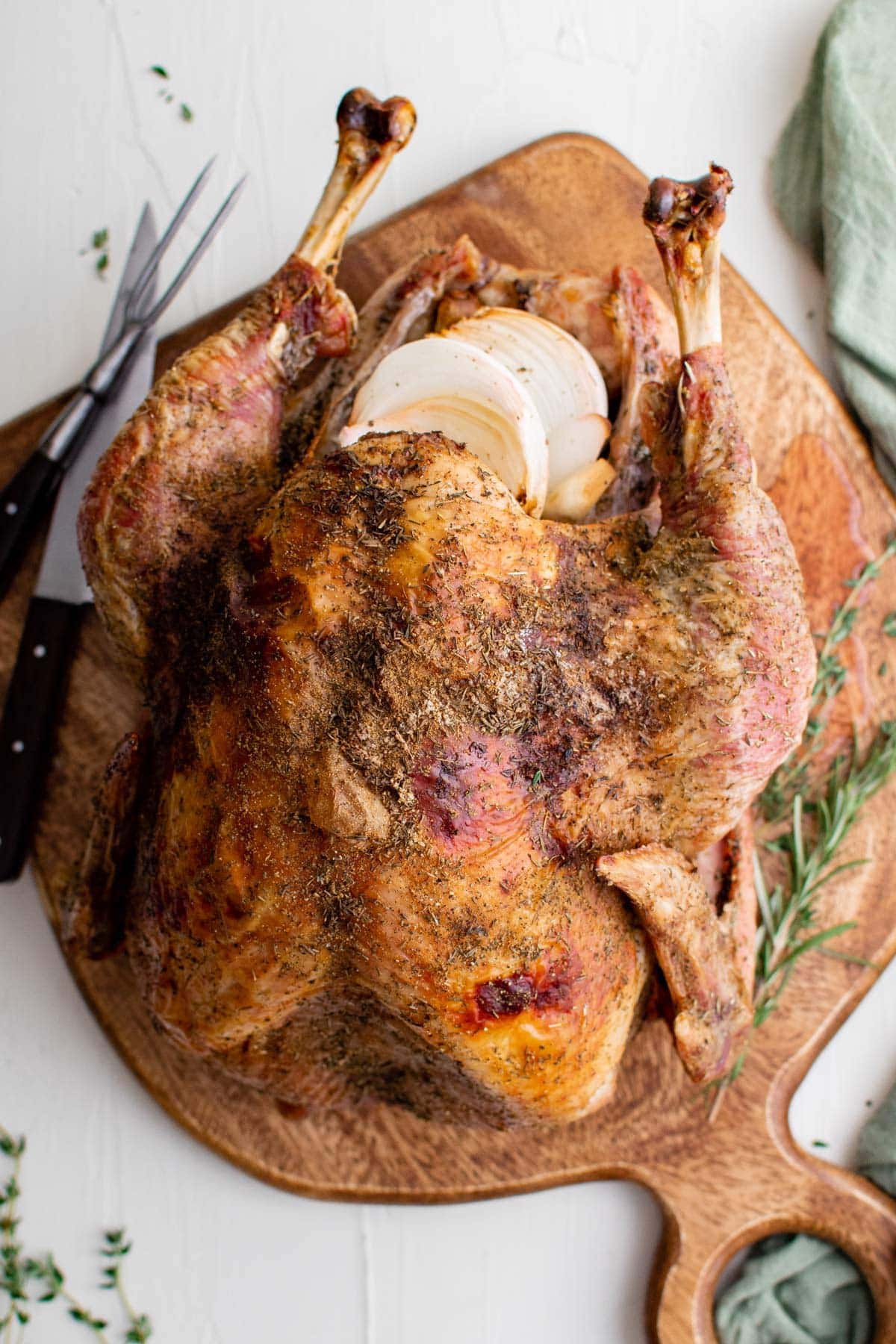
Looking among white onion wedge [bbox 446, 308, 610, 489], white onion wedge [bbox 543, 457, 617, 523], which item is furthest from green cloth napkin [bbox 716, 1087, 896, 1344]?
white onion wedge [bbox 446, 308, 610, 489]

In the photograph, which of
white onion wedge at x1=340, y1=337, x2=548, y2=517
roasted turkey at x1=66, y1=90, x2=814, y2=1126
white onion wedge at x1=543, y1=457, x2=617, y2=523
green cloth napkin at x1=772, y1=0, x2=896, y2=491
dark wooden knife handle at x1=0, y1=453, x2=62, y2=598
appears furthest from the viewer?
green cloth napkin at x1=772, y1=0, x2=896, y2=491

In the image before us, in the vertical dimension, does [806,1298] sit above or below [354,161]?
below

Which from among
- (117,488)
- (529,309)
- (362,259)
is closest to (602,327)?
(529,309)

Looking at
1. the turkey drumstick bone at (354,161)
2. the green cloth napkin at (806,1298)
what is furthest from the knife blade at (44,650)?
the green cloth napkin at (806,1298)

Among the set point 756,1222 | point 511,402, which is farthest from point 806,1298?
point 511,402

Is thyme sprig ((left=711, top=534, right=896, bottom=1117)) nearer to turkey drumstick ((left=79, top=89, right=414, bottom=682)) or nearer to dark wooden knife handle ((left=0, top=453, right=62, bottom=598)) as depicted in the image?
turkey drumstick ((left=79, top=89, right=414, bottom=682))

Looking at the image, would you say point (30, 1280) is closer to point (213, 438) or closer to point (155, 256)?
point (213, 438)
